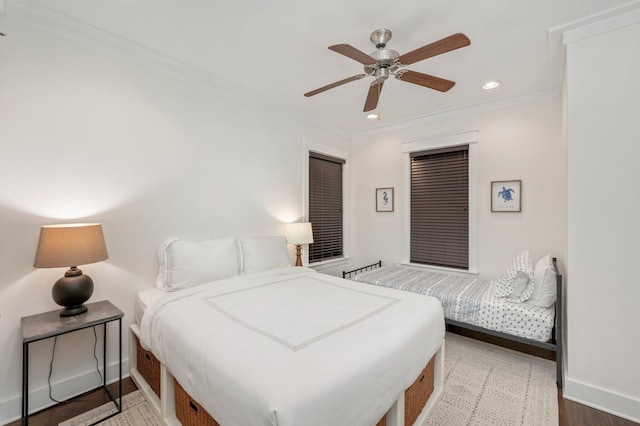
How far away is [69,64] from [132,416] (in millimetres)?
2524

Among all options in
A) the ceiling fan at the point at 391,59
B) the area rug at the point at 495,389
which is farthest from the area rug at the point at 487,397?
the ceiling fan at the point at 391,59

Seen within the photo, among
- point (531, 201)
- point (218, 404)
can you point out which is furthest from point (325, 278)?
point (531, 201)

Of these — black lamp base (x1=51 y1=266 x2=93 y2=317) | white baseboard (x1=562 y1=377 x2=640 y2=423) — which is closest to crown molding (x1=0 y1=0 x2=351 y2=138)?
black lamp base (x1=51 y1=266 x2=93 y2=317)

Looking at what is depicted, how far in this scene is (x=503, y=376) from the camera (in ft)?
7.60

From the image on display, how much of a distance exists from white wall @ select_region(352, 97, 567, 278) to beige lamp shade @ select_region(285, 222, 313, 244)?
147 cm

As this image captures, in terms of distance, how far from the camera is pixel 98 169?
217cm

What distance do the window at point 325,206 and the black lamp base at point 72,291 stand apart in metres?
2.62

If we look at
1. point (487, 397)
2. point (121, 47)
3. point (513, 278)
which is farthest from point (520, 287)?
point (121, 47)

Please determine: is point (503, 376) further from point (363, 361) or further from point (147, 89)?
point (147, 89)

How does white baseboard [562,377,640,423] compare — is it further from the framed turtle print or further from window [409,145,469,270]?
the framed turtle print

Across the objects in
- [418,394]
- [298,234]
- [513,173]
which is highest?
[513,173]

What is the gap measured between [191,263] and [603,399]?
3.18m

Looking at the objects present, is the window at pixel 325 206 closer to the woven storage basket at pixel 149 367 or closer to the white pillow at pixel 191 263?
Result: the white pillow at pixel 191 263

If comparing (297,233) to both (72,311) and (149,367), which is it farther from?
(72,311)
